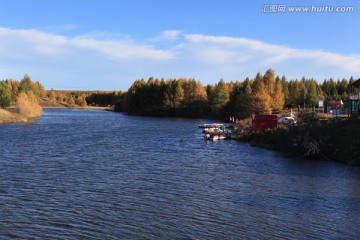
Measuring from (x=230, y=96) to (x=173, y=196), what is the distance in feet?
346

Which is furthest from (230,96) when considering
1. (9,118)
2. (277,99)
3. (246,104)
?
(9,118)

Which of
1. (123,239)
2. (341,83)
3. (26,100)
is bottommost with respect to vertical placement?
(123,239)

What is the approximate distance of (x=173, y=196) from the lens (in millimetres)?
24953

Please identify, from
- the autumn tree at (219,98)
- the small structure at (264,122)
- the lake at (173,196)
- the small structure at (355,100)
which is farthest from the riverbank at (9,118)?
the small structure at (355,100)

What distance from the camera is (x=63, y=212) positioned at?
2114 centimetres

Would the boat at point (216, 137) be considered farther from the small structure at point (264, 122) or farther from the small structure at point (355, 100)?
the small structure at point (355, 100)

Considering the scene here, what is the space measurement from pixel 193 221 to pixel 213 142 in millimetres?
39150

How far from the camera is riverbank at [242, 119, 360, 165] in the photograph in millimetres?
40469

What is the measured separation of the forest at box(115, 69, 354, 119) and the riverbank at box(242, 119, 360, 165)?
120ft

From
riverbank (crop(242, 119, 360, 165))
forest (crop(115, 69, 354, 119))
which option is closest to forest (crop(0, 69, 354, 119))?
forest (crop(115, 69, 354, 119))

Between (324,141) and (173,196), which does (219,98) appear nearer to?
(324,141)

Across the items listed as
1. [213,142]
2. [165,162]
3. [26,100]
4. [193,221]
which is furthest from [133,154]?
[26,100]

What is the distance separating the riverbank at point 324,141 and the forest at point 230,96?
3646 cm

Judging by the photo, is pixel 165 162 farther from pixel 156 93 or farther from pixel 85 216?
pixel 156 93
